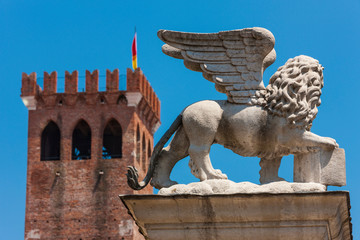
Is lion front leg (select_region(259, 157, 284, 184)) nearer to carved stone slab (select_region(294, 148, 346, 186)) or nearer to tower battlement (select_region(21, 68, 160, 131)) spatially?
carved stone slab (select_region(294, 148, 346, 186))

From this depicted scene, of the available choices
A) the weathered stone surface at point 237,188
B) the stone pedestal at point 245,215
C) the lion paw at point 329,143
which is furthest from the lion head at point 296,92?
the stone pedestal at point 245,215

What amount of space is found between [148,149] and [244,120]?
171 ft

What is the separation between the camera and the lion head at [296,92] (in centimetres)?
491

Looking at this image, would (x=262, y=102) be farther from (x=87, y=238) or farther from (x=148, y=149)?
(x=148, y=149)

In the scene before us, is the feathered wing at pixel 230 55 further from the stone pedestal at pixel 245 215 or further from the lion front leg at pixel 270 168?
the stone pedestal at pixel 245 215

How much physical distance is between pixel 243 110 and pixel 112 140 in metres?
50.6

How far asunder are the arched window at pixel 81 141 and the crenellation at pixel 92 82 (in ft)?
6.39

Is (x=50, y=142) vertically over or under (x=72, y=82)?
under

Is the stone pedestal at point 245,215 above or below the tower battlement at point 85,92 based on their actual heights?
below

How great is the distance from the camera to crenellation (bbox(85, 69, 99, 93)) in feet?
178

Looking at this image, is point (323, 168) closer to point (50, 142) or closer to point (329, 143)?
point (329, 143)

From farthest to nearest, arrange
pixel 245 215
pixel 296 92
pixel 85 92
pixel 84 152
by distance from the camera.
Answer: pixel 84 152, pixel 85 92, pixel 296 92, pixel 245 215

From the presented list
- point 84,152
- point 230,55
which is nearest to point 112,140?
point 84,152

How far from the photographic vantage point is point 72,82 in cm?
5472
